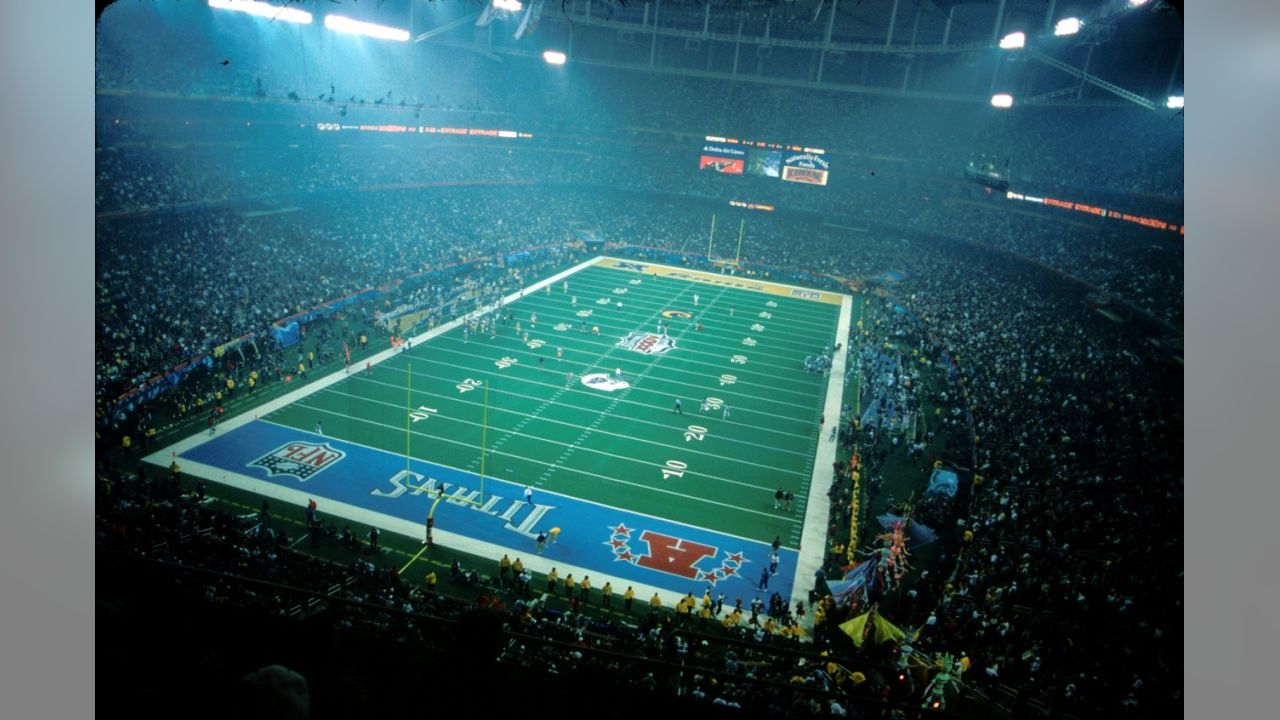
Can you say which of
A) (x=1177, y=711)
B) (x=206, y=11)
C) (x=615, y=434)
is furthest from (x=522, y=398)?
(x=206, y=11)

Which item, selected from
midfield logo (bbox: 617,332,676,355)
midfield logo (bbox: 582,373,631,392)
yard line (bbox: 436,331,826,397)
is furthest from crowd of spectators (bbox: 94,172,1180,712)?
midfield logo (bbox: 582,373,631,392)

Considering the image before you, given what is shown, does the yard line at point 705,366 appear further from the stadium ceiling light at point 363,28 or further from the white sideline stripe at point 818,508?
the stadium ceiling light at point 363,28

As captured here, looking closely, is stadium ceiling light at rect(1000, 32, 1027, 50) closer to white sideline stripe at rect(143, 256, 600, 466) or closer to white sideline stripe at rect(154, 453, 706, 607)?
white sideline stripe at rect(143, 256, 600, 466)

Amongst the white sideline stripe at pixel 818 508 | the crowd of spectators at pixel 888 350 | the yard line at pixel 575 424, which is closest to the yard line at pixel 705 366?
the white sideline stripe at pixel 818 508

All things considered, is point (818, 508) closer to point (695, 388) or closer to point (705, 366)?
point (695, 388)

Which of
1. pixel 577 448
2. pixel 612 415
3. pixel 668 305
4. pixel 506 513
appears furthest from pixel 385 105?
pixel 506 513

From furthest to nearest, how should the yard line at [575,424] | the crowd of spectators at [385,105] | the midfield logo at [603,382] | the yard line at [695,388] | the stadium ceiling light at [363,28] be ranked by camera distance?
the stadium ceiling light at [363,28] → the crowd of spectators at [385,105] → the midfield logo at [603,382] → the yard line at [695,388] → the yard line at [575,424]

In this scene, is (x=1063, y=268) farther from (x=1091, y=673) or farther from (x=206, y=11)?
(x=206, y=11)
